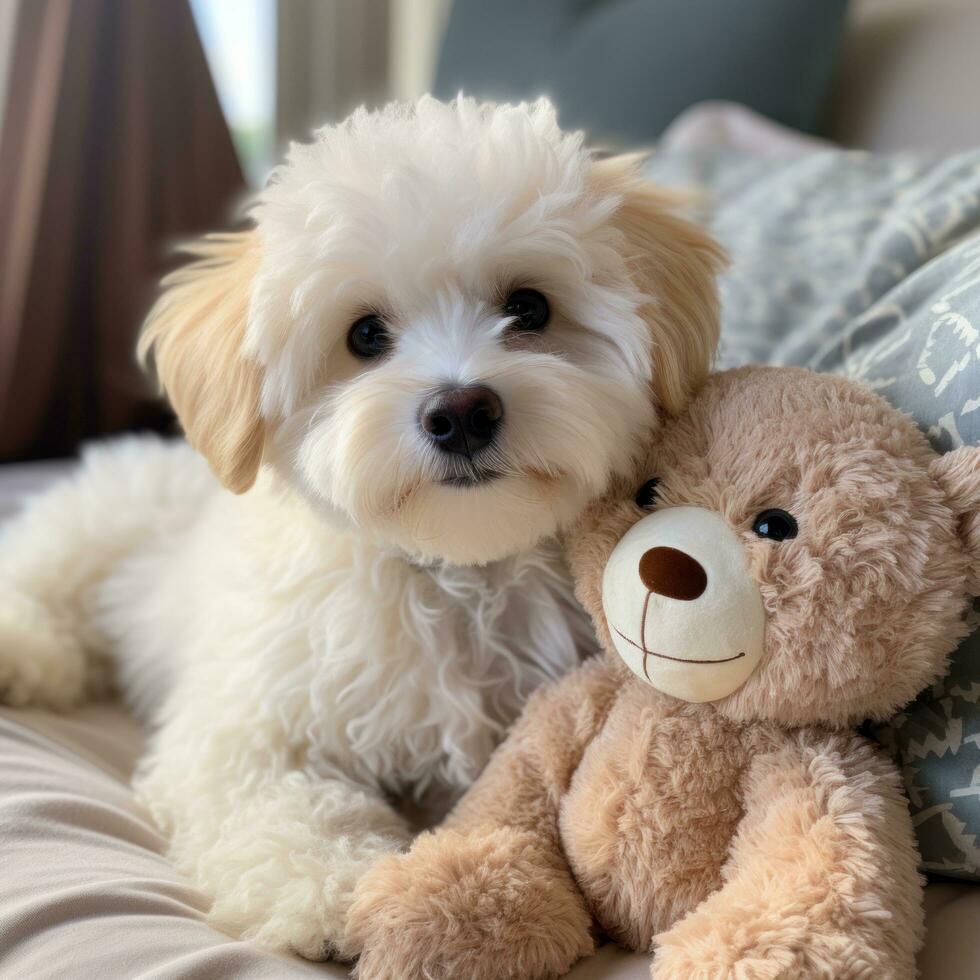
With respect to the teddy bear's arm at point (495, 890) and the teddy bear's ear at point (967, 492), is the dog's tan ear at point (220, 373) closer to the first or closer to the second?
the teddy bear's arm at point (495, 890)

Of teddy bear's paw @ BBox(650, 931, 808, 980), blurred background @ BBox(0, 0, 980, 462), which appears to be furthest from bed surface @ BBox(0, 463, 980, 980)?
blurred background @ BBox(0, 0, 980, 462)

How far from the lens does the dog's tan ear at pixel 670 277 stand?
0.96 meters

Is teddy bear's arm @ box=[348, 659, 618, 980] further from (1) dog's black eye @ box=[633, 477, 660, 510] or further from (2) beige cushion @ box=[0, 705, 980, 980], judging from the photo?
(1) dog's black eye @ box=[633, 477, 660, 510]

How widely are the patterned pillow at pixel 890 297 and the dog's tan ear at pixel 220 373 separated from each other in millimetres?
622

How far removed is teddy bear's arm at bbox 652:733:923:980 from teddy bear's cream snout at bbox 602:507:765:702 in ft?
0.32

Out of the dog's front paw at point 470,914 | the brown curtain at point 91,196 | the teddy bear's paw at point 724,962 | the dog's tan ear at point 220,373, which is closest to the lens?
the teddy bear's paw at point 724,962

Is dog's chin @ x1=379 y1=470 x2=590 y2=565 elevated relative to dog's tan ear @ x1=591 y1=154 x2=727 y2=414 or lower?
lower

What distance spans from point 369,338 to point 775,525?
462mm

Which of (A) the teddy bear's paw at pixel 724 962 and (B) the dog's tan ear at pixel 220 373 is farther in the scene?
(B) the dog's tan ear at pixel 220 373

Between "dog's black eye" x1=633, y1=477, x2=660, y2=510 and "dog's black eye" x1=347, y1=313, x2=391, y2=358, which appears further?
"dog's black eye" x1=347, y1=313, x2=391, y2=358

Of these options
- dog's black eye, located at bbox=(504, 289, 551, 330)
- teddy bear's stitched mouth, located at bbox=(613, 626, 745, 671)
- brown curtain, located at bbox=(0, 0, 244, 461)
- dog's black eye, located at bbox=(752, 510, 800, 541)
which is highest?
dog's black eye, located at bbox=(504, 289, 551, 330)

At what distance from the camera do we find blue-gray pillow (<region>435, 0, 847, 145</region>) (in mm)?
1880

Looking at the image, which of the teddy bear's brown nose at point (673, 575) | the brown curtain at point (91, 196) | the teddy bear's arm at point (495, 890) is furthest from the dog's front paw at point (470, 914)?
the brown curtain at point (91, 196)

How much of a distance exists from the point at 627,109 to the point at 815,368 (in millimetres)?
1051
